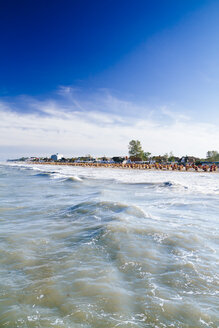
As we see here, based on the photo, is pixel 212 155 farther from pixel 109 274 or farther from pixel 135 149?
pixel 109 274

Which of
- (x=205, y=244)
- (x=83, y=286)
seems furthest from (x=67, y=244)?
(x=205, y=244)

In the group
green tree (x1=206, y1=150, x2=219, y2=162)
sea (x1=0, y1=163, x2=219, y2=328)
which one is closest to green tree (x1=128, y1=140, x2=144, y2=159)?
green tree (x1=206, y1=150, x2=219, y2=162)

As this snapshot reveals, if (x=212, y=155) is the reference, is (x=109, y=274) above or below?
below

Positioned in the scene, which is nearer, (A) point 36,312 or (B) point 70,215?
(A) point 36,312

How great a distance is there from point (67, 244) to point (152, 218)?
313 cm

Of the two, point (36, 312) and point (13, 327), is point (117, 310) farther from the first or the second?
point (13, 327)

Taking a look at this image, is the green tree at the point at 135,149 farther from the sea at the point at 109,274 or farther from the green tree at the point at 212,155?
the sea at the point at 109,274

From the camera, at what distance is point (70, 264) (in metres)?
3.51

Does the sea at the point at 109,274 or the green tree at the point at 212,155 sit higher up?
the green tree at the point at 212,155

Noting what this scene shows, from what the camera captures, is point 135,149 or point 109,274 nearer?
point 109,274

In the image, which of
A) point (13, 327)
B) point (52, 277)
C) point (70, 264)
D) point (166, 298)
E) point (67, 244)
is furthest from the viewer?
point (67, 244)

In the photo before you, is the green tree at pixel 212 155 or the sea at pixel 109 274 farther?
the green tree at pixel 212 155

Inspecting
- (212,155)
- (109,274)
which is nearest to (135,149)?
(212,155)

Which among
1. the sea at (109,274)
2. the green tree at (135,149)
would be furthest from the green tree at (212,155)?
the sea at (109,274)
